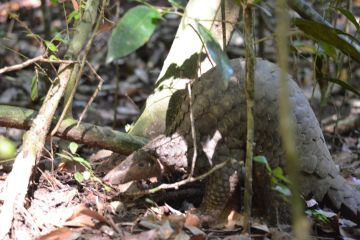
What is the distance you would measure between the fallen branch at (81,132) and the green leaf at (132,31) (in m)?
1.28

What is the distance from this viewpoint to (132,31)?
1.72m

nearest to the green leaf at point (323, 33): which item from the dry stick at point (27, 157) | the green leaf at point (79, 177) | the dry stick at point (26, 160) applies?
the dry stick at point (27, 157)

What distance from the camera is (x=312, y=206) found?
2943 millimetres

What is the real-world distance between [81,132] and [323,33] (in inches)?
54.4

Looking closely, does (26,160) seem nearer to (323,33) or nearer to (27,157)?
(27,157)

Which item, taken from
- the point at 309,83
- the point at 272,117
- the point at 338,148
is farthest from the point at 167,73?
the point at 309,83

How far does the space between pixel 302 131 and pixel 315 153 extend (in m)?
0.15

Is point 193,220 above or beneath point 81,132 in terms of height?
beneath

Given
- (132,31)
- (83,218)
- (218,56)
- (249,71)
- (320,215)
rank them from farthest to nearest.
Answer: (320,215) → (83,218) → (249,71) → (218,56) → (132,31)

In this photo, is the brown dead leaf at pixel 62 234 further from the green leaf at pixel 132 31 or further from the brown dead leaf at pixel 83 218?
the green leaf at pixel 132 31

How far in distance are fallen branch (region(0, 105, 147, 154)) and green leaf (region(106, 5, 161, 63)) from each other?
50.5 inches

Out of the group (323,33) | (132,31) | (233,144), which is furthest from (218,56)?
(323,33)

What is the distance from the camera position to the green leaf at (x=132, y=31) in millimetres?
1685

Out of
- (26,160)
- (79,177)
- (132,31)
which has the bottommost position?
(79,177)
